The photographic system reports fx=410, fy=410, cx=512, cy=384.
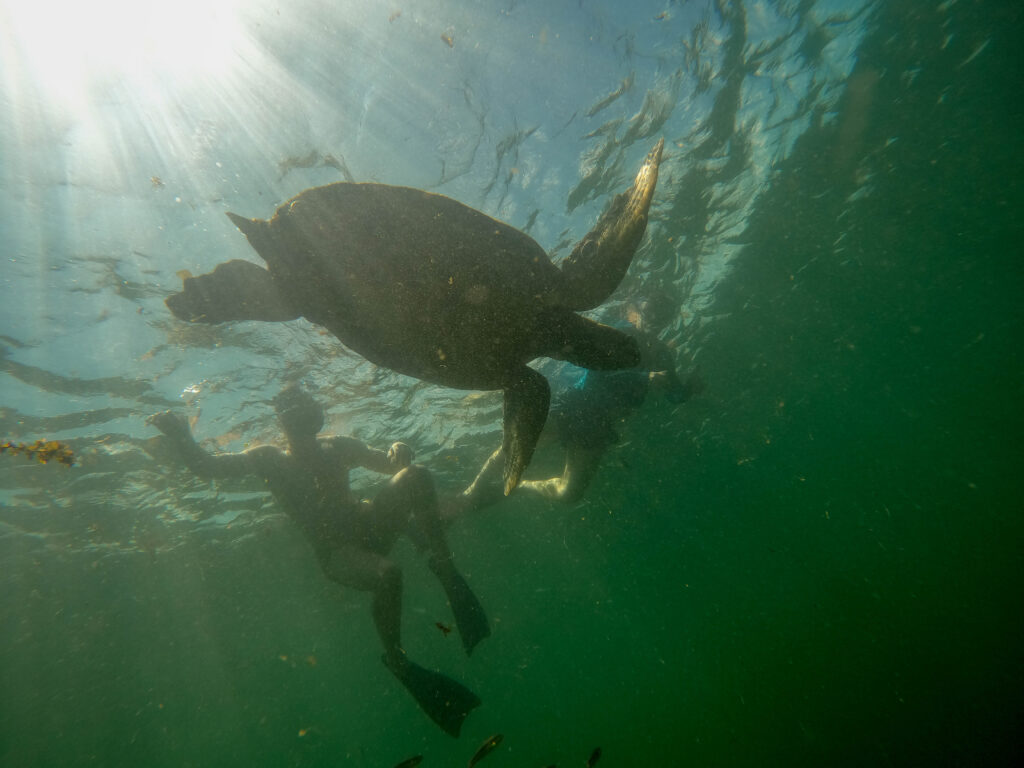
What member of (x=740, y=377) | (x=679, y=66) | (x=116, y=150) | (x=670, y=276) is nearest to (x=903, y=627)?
(x=740, y=377)

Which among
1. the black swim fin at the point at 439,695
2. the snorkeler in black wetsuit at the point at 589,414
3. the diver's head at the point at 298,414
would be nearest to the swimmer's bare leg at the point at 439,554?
the black swim fin at the point at 439,695

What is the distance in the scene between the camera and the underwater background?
237 inches

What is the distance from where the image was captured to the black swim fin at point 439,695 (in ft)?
17.2

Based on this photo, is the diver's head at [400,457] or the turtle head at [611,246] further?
the diver's head at [400,457]

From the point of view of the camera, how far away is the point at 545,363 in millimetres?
13078

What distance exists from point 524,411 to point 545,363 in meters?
9.04

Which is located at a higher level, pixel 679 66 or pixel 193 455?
pixel 679 66

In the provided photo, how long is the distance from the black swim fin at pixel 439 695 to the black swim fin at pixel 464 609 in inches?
25.8

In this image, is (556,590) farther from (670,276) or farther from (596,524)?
(670,276)

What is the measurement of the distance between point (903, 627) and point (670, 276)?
1553 inches

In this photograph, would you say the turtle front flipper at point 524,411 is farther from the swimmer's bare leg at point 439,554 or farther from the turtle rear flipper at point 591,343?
the swimmer's bare leg at point 439,554

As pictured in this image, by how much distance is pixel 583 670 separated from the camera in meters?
93.8

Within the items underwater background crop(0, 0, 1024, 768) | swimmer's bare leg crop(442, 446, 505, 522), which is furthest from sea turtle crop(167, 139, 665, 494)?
swimmer's bare leg crop(442, 446, 505, 522)

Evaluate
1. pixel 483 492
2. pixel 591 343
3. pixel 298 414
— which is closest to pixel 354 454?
pixel 298 414
